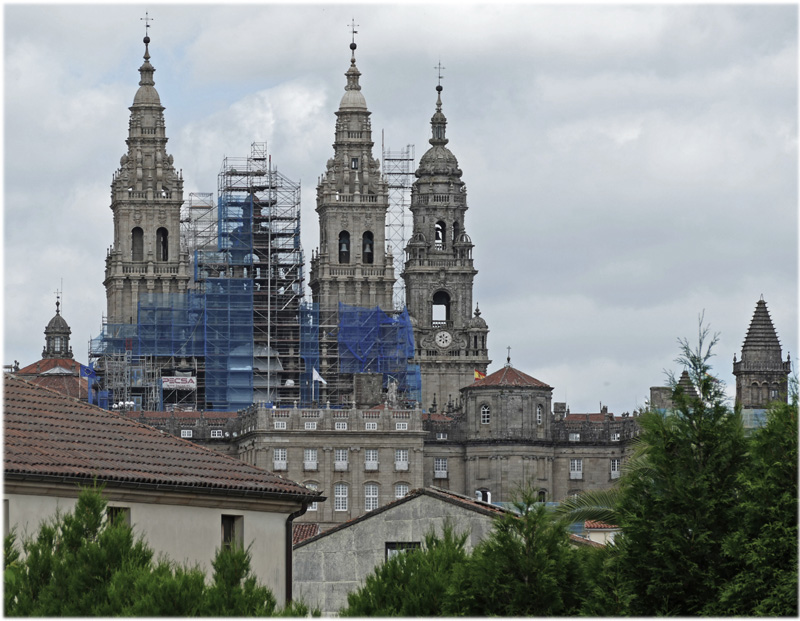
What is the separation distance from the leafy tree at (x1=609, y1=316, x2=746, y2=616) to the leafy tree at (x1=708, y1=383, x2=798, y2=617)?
379 millimetres

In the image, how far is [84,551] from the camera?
33.3 meters

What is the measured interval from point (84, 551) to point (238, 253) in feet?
447

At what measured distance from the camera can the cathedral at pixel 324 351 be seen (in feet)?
504

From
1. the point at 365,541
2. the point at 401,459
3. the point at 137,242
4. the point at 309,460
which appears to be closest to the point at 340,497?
the point at 309,460

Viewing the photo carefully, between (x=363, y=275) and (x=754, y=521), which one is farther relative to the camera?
(x=363, y=275)

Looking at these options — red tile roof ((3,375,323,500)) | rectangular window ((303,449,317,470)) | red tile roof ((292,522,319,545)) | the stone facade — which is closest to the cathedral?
rectangular window ((303,449,317,470))

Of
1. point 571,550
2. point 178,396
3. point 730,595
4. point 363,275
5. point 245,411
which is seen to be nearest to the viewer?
point 730,595

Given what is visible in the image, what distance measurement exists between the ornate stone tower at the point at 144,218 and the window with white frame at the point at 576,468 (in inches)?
1281

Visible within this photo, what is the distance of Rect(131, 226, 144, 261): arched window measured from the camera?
176 m

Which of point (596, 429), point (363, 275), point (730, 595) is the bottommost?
point (730, 595)

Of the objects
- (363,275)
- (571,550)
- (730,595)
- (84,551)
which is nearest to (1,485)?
(84,551)

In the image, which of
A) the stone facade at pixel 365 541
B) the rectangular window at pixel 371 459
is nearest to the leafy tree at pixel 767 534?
the stone facade at pixel 365 541

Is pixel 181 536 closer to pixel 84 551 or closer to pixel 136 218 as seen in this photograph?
pixel 84 551

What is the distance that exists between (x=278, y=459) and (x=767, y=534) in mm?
119431
